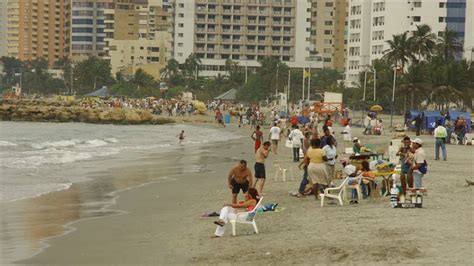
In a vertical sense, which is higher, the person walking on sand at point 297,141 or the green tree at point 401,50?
the green tree at point 401,50

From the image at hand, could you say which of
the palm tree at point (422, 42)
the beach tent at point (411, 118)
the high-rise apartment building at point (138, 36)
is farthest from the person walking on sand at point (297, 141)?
the high-rise apartment building at point (138, 36)

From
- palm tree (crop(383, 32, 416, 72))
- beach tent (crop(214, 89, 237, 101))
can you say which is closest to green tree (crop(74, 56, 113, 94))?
beach tent (crop(214, 89, 237, 101))

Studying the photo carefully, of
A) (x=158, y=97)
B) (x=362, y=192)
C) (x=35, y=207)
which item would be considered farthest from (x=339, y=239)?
(x=158, y=97)

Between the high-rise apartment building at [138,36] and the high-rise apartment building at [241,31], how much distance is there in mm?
9550

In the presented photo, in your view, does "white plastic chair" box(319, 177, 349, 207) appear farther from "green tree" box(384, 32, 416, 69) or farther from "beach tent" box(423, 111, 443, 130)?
"green tree" box(384, 32, 416, 69)

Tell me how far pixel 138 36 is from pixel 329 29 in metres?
40.1

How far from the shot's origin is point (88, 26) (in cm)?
18812

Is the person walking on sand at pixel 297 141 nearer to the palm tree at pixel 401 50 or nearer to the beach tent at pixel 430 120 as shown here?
the beach tent at pixel 430 120

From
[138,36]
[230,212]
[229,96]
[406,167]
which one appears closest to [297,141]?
[406,167]

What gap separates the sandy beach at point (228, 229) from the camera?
12.3m

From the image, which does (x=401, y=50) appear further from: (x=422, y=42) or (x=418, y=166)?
(x=418, y=166)

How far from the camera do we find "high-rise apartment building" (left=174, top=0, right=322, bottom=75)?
455ft

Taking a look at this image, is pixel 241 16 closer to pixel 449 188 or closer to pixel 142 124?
pixel 142 124

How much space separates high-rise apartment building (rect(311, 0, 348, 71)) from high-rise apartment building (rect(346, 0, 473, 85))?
44537 millimetres
